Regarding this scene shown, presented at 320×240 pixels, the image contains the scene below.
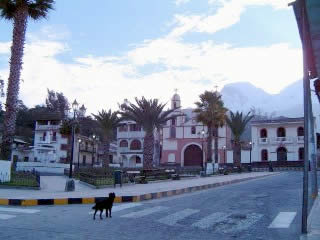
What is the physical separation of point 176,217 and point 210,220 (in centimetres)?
87

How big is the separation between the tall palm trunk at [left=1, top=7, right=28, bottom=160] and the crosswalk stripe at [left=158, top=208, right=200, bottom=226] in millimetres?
14069

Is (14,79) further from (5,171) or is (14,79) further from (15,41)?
(5,171)

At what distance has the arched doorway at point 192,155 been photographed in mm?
63875

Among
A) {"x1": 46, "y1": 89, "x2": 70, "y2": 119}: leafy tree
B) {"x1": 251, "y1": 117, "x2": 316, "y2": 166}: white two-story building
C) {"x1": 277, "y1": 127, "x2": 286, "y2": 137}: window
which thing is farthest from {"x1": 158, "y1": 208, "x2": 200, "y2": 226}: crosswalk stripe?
{"x1": 46, "y1": 89, "x2": 70, "y2": 119}: leafy tree

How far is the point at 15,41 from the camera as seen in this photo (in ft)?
74.0

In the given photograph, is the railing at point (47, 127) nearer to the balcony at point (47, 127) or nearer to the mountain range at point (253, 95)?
the balcony at point (47, 127)

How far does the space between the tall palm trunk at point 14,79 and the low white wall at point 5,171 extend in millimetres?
1716

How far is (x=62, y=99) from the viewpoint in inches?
3551

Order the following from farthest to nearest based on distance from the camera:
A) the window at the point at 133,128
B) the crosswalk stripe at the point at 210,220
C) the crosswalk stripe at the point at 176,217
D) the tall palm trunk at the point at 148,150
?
the window at the point at 133,128
the tall palm trunk at the point at 148,150
the crosswalk stripe at the point at 176,217
the crosswalk stripe at the point at 210,220

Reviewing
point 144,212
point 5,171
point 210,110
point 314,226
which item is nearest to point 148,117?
point 5,171

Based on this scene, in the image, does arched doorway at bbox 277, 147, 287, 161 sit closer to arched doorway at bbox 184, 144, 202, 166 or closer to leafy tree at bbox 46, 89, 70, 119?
arched doorway at bbox 184, 144, 202, 166

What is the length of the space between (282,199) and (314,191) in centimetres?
171

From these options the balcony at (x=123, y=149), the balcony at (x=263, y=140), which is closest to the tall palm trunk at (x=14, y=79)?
the balcony at (x=263, y=140)

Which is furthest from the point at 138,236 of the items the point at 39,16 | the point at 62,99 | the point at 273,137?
the point at 62,99
